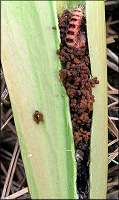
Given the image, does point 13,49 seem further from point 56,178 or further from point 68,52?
point 56,178

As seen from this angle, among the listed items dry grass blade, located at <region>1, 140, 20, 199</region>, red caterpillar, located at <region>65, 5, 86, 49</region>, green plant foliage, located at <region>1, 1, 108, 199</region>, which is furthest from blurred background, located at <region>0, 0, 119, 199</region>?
red caterpillar, located at <region>65, 5, 86, 49</region>

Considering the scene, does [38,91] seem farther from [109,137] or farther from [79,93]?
[109,137]

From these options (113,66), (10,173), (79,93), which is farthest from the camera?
(113,66)

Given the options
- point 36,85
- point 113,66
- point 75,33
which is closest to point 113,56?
point 113,66

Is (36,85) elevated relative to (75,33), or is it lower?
lower

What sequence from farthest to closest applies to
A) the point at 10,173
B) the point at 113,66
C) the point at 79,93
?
the point at 113,66, the point at 10,173, the point at 79,93

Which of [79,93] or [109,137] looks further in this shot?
A: [109,137]
